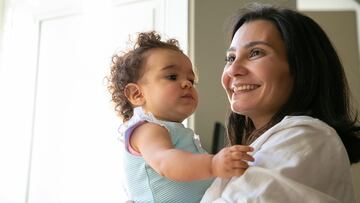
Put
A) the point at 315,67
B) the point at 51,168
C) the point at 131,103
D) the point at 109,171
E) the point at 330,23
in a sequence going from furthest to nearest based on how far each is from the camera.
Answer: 1. the point at 330,23
2. the point at 51,168
3. the point at 109,171
4. the point at 131,103
5. the point at 315,67

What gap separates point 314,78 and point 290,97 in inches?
2.9

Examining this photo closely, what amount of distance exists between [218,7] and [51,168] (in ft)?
4.40

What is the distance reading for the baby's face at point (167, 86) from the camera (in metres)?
1.19

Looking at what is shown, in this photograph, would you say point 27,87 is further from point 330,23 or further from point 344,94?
point 330,23

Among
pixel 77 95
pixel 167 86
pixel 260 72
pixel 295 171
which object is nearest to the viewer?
pixel 295 171

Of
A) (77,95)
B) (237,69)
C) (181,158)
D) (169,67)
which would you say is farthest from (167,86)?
(77,95)

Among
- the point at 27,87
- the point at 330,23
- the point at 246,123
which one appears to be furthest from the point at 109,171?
the point at 330,23

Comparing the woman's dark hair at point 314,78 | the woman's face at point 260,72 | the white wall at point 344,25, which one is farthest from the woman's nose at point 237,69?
the white wall at point 344,25

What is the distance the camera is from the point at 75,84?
97.3 inches

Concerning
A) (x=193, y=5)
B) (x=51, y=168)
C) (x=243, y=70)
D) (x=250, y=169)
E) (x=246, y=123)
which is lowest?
(x=51, y=168)

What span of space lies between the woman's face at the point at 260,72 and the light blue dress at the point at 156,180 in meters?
0.18

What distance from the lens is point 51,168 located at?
8.10 ft

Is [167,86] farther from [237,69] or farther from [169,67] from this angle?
[237,69]

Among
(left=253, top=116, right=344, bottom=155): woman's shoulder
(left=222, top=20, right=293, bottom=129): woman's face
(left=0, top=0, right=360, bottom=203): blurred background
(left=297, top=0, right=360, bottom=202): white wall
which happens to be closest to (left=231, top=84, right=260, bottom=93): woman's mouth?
(left=222, top=20, right=293, bottom=129): woman's face
